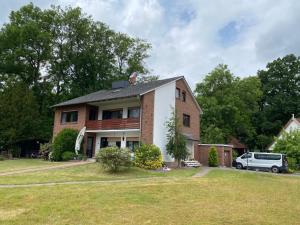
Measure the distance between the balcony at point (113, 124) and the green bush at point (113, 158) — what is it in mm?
6933

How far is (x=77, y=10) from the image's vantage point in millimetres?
49688

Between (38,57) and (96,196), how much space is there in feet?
127

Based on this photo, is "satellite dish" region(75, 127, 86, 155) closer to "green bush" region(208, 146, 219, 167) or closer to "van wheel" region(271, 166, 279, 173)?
"green bush" region(208, 146, 219, 167)

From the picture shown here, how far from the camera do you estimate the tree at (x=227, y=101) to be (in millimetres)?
46125

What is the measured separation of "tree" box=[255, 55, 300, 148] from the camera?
179 ft

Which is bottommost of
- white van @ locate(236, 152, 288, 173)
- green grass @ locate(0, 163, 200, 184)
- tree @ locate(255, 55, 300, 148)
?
green grass @ locate(0, 163, 200, 184)

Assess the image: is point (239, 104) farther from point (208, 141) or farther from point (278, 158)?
point (278, 158)

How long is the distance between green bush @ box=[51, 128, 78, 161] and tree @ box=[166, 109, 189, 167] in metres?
10.1

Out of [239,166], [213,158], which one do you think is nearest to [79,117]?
[213,158]

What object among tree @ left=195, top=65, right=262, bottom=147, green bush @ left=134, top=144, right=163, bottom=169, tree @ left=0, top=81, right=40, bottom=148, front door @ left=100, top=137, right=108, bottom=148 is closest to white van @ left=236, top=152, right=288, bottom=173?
green bush @ left=134, top=144, right=163, bottom=169

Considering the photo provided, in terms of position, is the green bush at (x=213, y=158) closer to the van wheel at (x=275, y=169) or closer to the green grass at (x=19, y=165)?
the van wheel at (x=275, y=169)

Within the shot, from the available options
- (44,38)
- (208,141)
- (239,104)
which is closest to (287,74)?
(239,104)

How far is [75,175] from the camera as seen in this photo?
19.7 m

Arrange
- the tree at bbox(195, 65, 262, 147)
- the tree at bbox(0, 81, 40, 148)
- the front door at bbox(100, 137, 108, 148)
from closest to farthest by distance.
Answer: the front door at bbox(100, 137, 108, 148) → the tree at bbox(0, 81, 40, 148) → the tree at bbox(195, 65, 262, 147)
